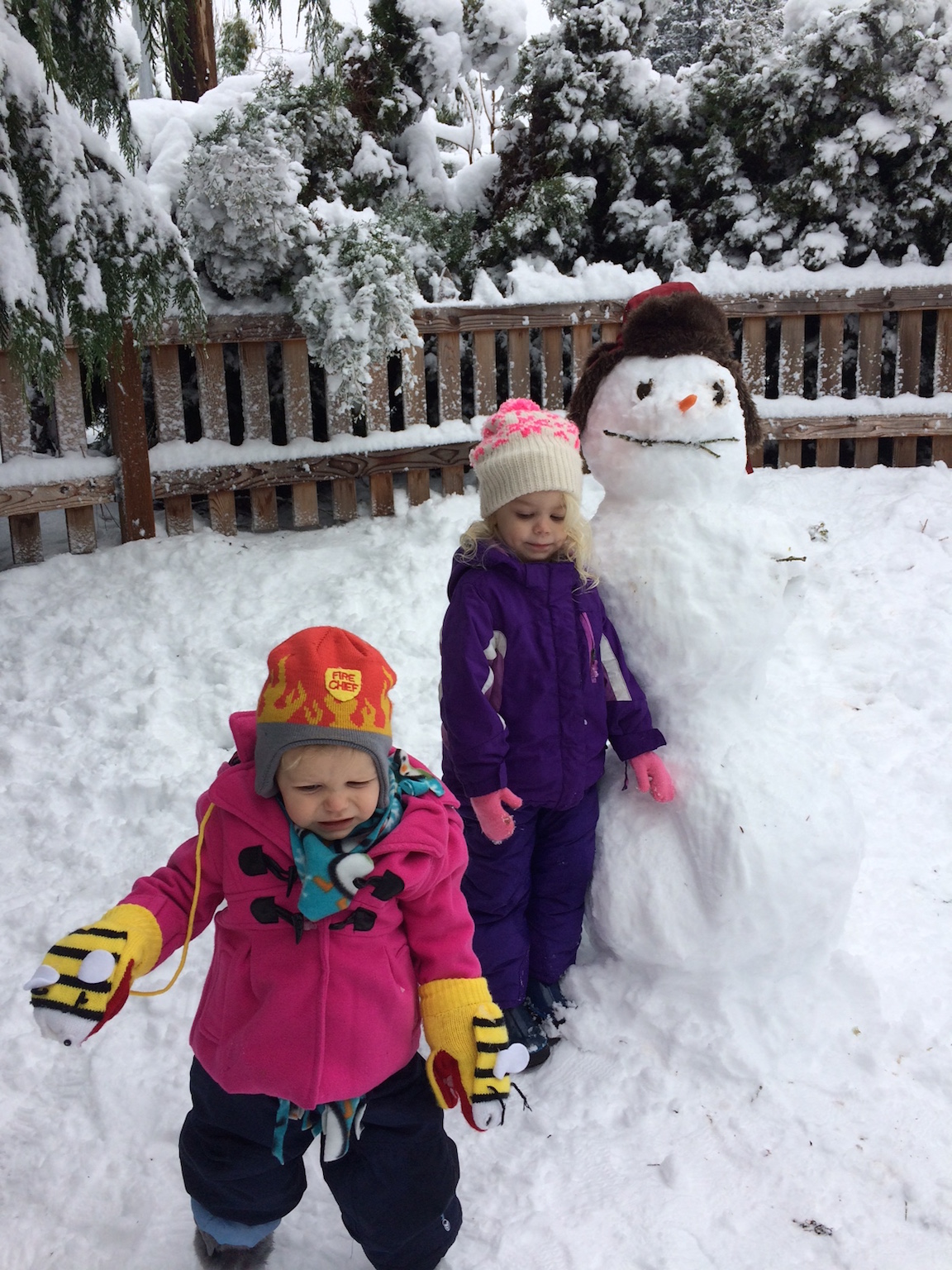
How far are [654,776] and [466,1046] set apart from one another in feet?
3.03

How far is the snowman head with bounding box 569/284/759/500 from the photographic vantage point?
8.13 feet

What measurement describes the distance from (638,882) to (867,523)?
→ 317cm

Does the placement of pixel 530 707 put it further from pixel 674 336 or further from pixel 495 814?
pixel 674 336

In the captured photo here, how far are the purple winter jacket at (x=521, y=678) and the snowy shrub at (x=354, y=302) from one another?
2425 millimetres

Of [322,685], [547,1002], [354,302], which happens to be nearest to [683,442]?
[322,685]

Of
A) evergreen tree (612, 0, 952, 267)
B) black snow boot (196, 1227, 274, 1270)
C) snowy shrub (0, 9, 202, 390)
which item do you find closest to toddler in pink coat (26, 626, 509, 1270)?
black snow boot (196, 1227, 274, 1270)

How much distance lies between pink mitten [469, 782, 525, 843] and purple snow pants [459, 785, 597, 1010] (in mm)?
120

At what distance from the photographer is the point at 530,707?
87.6 inches

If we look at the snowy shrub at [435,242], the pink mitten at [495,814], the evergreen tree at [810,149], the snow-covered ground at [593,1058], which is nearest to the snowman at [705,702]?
the snow-covered ground at [593,1058]

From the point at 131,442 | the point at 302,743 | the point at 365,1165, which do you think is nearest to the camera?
the point at 302,743

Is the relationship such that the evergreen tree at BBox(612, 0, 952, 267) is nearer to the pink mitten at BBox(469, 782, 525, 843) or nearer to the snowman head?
the snowman head

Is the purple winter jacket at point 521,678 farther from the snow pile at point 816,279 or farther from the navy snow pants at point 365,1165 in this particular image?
the snow pile at point 816,279

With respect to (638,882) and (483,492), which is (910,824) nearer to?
(638,882)

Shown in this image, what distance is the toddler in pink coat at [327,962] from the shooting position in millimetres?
1575
